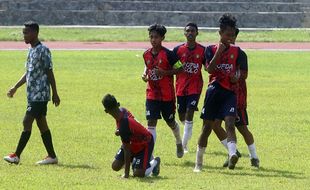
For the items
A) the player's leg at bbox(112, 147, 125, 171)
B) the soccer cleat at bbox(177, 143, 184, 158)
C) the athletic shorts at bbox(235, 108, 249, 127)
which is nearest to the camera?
the player's leg at bbox(112, 147, 125, 171)

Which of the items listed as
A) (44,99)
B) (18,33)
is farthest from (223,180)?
(18,33)

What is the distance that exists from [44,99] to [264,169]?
3200mm

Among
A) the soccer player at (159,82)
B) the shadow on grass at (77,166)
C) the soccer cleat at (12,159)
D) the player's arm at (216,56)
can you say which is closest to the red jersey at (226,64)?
the player's arm at (216,56)

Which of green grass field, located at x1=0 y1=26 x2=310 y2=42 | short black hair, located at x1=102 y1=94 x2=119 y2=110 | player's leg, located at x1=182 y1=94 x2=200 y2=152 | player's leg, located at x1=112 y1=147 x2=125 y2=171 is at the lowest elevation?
green grass field, located at x1=0 y1=26 x2=310 y2=42

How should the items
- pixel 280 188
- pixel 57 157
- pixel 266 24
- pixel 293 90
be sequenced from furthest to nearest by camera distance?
pixel 266 24 → pixel 293 90 → pixel 57 157 → pixel 280 188

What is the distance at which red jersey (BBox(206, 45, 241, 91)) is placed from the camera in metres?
12.9

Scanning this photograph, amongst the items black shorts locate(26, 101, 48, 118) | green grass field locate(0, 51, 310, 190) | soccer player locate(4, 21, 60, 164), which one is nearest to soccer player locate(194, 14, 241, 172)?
green grass field locate(0, 51, 310, 190)

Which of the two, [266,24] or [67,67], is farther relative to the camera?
[266,24]

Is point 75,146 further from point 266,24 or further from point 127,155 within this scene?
point 266,24

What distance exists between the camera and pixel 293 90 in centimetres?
2497

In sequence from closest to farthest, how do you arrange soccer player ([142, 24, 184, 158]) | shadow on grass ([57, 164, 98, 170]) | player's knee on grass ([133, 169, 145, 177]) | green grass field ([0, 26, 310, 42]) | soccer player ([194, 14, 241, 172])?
player's knee on grass ([133, 169, 145, 177]) < soccer player ([194, 14, 241, 172]) < shadow on grass ([57, 164, 98, 170]) < soccer player ([142, 24, 184, 158]) < green grass field ([0, 26, 310, 42])

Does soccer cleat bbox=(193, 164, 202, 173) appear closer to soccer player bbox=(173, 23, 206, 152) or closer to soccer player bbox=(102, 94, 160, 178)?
soccer player bbox=(102, 94, 160, 178)

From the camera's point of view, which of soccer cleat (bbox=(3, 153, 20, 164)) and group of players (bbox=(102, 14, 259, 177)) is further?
soccer cleat (bbox=(3, 153, 20, 164))

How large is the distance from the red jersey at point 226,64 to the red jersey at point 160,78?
1.13 meters
